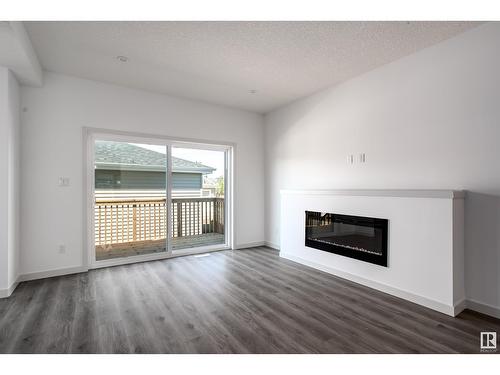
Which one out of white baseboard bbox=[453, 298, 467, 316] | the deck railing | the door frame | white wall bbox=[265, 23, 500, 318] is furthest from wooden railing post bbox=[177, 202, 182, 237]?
white baseboard bbox=[453, 298, 467, 316]

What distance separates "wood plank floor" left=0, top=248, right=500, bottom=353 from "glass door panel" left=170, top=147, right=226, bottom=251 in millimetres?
1330

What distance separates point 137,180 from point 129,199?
12.7 inches

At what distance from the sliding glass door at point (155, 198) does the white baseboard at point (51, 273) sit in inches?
8.1

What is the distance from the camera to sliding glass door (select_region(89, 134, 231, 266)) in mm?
3969

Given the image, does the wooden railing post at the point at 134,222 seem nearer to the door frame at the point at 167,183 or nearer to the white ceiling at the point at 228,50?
the door frame at the point at 167,183

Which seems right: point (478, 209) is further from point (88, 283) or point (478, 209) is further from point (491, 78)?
point (88, 283)

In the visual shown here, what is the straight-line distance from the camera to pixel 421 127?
2930 millimetres

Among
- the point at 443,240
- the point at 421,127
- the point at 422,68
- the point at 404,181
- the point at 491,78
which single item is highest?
the point at 422,68

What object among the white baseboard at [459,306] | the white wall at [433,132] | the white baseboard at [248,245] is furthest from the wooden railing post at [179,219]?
the white baseboard at [459,306]

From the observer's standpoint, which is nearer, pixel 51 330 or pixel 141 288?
pixel 51 330

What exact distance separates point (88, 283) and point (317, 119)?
394 cm

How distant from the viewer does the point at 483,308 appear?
2.46m

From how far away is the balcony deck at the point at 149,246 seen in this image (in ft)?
13.2
